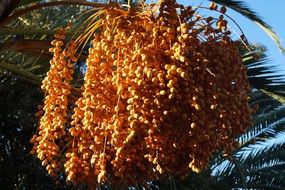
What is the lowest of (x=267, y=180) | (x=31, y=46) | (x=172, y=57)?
(x=267, y=180)

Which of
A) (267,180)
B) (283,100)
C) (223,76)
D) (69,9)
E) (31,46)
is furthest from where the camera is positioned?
(267,180)

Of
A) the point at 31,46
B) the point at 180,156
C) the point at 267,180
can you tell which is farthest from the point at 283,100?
the point at 267,180

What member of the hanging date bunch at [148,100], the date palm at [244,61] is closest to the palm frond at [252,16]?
the date palm at [244,61]

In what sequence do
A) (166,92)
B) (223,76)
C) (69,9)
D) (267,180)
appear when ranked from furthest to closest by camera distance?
(267,180) < (69,9) < (223,76) < (166,92)

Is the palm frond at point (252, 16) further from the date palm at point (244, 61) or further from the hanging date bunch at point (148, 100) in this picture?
the hanging date bunch at point (148, 100)

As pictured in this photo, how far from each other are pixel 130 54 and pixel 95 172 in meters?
0.44

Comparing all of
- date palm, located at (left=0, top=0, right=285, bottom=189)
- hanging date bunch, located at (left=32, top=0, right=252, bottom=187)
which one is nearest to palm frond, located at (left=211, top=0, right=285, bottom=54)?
date palm, located at (left=0, top=0, right=285, bottom=189)

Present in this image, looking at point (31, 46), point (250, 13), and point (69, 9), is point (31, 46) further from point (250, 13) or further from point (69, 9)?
point (69, 9)

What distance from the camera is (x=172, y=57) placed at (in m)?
2.16

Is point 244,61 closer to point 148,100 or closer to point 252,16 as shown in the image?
point 252,16

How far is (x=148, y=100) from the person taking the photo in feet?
6.93

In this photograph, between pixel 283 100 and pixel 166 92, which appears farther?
pixel 283 100

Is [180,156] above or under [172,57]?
under

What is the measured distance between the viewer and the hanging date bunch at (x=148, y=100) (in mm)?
Answer: 2125
